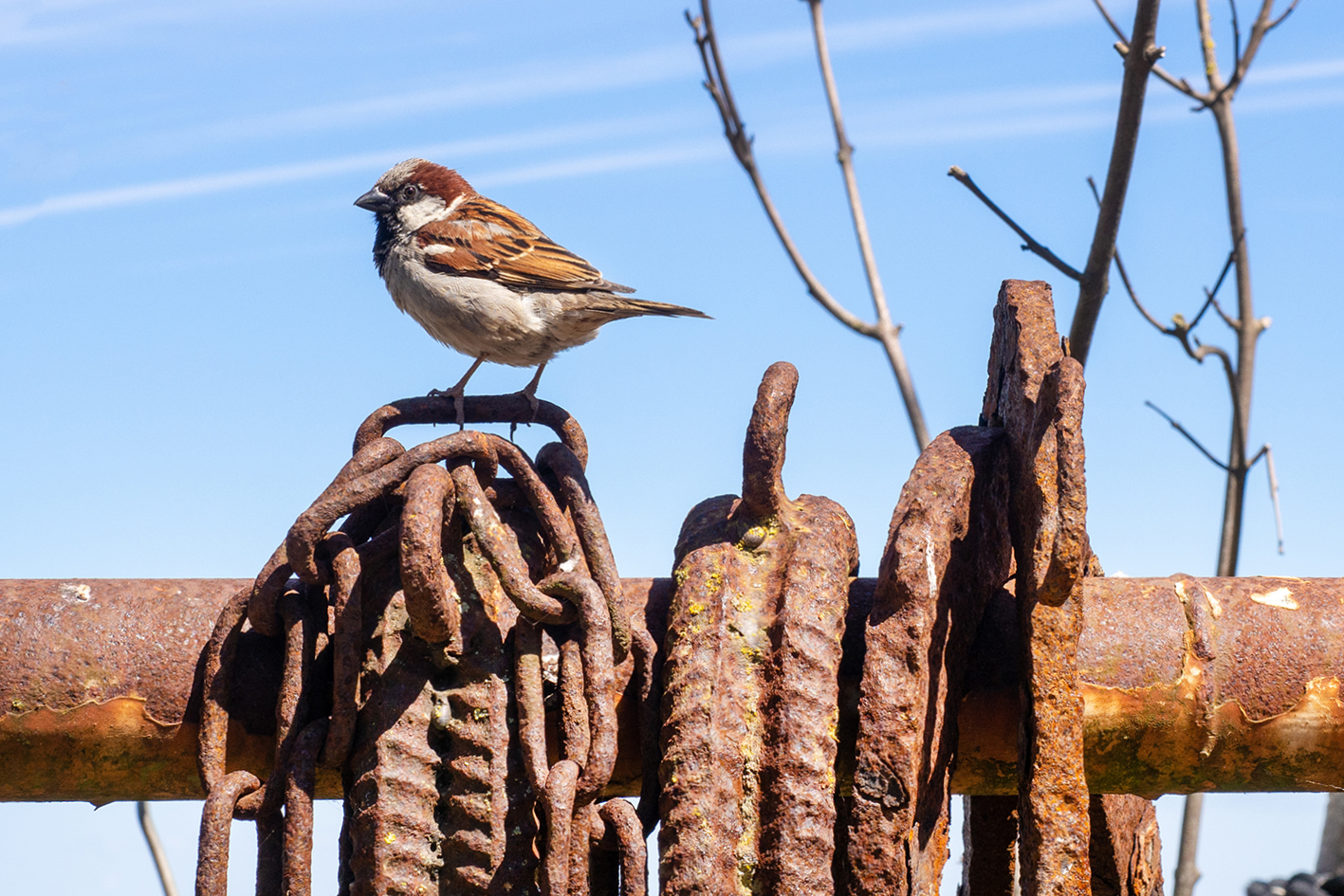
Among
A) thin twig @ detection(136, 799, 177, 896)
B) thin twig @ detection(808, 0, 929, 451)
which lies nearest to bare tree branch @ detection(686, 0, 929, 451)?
thin twig @ detection(808, 0, 929, 451)

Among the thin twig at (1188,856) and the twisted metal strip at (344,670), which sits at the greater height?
the twisted metal strip at (344,670)

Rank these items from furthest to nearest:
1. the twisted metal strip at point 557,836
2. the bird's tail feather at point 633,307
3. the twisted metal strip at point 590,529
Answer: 1. the bird's tail feather at point 633,307
2. the twisted metal strip at point 590,529
3. the twisted metal strip at point 557,836

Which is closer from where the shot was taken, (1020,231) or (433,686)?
(433,686)

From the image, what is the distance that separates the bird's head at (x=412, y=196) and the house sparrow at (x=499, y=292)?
0.73ft

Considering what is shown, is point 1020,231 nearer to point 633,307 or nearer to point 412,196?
point 633,307

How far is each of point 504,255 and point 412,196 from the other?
39.1 inches

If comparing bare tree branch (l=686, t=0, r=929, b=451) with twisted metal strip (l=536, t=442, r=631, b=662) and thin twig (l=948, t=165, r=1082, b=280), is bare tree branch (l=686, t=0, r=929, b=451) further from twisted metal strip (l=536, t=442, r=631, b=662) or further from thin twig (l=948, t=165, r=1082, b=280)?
twisted metal strip (l=536, t=442, r=631, b=662)

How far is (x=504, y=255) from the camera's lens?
18.9 feet

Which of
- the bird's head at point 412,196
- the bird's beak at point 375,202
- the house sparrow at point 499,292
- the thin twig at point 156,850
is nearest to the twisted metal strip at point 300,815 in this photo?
the thin twig at point 156,850

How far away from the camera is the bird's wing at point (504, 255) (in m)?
5.60

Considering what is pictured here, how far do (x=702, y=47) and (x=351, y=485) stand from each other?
394 cm

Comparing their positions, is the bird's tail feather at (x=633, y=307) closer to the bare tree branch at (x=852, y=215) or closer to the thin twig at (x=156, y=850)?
the bare tree branch at (x=852, y=215)

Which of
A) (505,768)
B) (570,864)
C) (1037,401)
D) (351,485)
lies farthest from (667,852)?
(1037,401)

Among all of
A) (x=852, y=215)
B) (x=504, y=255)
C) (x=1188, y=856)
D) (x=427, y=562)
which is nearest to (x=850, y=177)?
(x=852, y=215)
